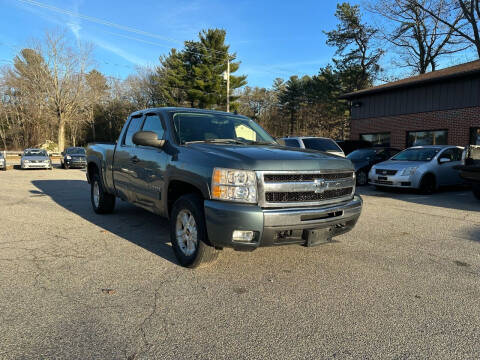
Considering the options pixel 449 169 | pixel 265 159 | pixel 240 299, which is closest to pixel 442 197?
pixel 449 169

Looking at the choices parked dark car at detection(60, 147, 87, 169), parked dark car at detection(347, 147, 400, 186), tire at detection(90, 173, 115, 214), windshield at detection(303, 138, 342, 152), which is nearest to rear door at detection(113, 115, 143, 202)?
tire at detection(90, 173, 115, 214)

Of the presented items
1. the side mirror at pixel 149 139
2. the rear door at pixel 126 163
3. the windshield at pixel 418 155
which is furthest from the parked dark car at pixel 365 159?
the side mirror at pixel 149 139

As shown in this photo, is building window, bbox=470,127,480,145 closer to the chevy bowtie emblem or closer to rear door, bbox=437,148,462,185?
rear door, bbox=437,148,462,185

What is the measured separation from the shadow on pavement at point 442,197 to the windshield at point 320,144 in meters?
1.80

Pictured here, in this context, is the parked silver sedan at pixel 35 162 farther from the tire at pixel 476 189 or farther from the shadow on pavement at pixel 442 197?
the tire at pixel 476 189

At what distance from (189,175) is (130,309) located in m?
1.47

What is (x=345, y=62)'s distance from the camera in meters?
41.8

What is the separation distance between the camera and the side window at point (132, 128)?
5.61 meters

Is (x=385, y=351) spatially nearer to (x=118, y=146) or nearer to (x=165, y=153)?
(x=165, y=153)

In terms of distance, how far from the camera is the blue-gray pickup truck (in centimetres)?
344

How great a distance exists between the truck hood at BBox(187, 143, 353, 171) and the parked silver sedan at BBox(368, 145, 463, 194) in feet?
23.8

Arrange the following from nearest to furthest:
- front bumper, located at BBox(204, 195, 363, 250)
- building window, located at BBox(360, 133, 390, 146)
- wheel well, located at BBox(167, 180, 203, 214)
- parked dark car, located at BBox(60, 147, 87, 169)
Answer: front bumper, located at BBox(204, 195, 363, 250) < wheel well, located at BBox(167, 180, 203, 214) < building window, located at BBox(360, 133, 390, 146) < parked dark car, located at BBox(60, 147, 87, 169)

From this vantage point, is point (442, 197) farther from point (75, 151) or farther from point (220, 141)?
point (75, 151)

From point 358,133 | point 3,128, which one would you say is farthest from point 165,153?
point 3,128
